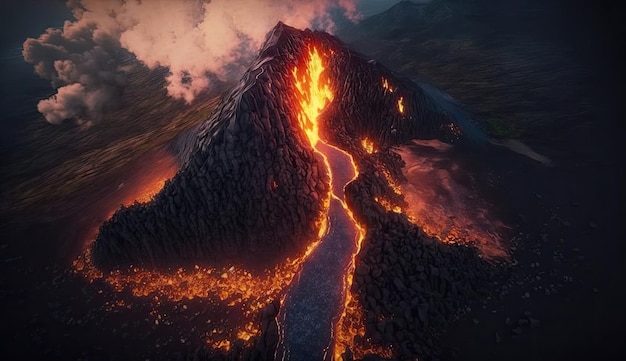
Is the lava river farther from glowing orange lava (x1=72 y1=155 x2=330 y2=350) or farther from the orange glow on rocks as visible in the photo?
the orange glow on rocks

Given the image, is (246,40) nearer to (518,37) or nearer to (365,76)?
(365,76)

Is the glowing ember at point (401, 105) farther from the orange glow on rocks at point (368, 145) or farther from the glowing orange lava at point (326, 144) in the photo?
the glowing orange lava at point (326, 144)

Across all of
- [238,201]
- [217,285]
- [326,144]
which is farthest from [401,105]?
[217,285]

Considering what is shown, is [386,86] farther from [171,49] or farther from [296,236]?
[171,49]

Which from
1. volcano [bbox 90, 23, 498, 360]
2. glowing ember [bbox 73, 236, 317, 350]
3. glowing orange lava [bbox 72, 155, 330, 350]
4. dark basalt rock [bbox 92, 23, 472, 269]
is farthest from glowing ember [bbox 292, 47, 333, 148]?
glowing ember [bbox 73, 236, 317, 350]

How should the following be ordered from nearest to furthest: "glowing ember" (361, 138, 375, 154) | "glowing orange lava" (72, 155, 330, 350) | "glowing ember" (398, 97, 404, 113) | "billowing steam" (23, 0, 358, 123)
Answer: "glowing orange lava" (72, 155, 330, 350), "glowing ember" (361, 138, 375, 154), "glowing ember" (398, 97, 404, 113), "billowing steam" (23, 0, 358, 123)

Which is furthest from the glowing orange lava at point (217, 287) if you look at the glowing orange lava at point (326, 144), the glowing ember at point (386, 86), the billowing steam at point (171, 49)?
the billowing steam at point (171, 49)
